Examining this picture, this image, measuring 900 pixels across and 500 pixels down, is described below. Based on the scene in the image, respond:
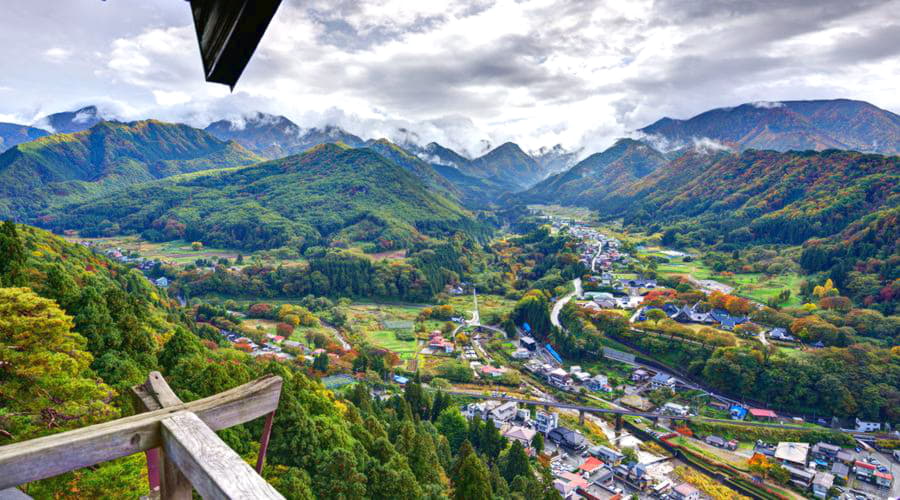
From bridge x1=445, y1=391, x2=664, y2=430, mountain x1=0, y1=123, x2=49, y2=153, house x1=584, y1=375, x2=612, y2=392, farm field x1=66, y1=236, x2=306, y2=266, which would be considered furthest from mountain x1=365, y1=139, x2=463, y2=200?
mountain x1=0, y1=123, x2=49, y2=153

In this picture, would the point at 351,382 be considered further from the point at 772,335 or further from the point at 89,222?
the point at 89,222

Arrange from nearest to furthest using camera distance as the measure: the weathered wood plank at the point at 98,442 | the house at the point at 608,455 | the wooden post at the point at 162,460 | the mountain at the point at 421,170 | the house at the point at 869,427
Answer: the weathered wood plank at the point at 98,442 → the wooden post at the point at 162,460 → the house at the point at 608,455 → the house at the point at 869,427 → the mountain at the point at 421,170

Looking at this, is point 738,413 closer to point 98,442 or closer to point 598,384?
point 598,384

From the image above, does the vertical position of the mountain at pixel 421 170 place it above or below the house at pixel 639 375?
above

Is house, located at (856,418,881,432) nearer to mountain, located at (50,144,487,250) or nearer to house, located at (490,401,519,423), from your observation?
house, located at (490,401,519,423)

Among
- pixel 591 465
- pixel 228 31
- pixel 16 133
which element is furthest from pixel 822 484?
pixel 16 133

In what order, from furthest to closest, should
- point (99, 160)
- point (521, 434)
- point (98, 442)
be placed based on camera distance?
point (99, 160)
point (521, 434)
point (98, 442)

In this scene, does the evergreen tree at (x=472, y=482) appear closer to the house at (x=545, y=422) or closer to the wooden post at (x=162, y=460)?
the house at (x=545, y=422)

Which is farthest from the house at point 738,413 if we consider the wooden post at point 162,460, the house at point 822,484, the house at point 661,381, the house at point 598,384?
the wooden post at point 162,460
